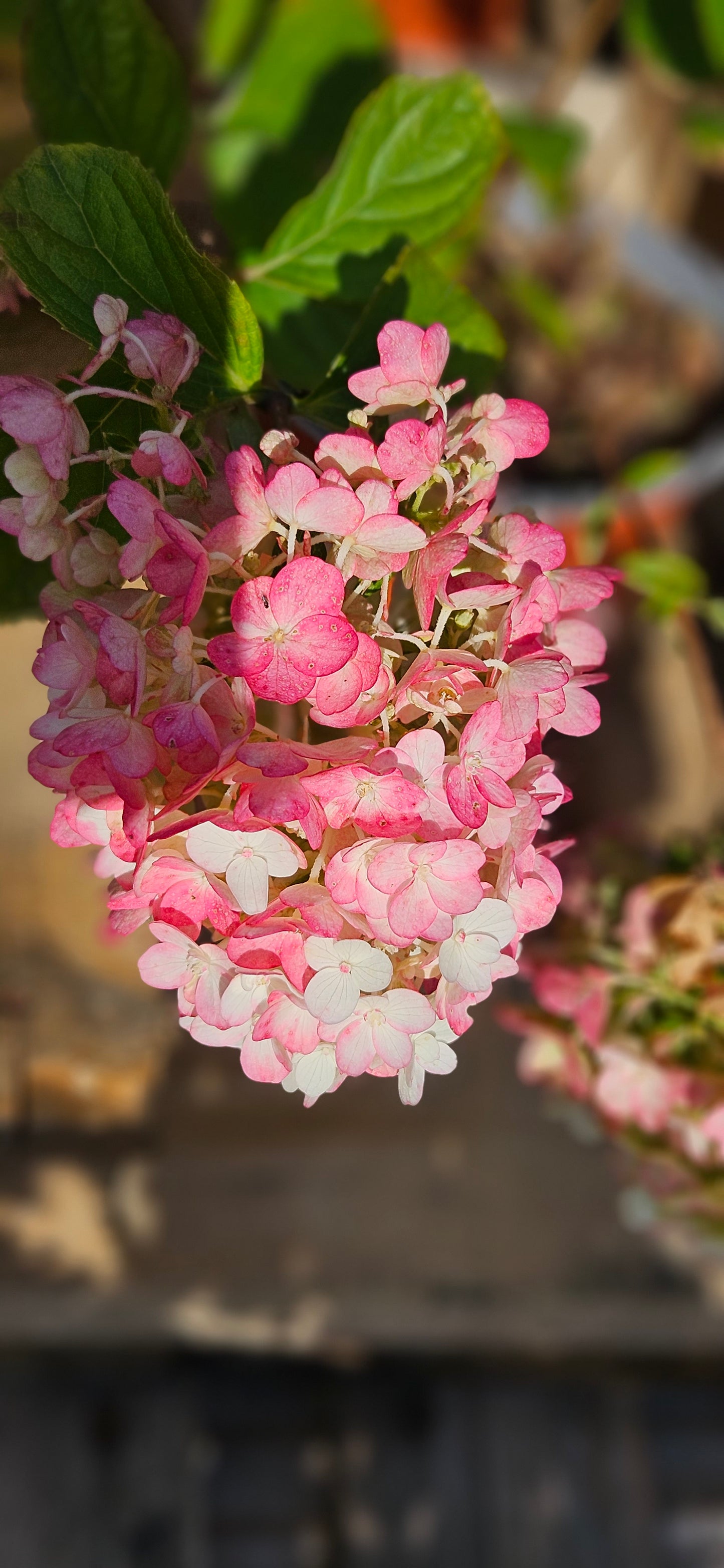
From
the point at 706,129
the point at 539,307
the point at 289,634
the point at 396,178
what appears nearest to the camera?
the point at 289,634

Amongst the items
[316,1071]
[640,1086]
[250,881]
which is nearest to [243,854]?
[250,881]

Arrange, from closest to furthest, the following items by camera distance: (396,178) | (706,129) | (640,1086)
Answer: (396,178), (640,1086), (706,129)

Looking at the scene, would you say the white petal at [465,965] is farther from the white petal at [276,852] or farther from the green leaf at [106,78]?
the green leaf at [106,78]

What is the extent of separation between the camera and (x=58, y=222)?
1.55 feet

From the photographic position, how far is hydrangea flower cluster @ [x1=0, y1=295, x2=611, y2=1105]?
1.37ft

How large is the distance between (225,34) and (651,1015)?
102 centimetres

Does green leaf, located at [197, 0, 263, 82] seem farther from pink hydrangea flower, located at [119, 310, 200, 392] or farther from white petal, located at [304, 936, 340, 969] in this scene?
white petal, located at [304, 936, 340, 969]

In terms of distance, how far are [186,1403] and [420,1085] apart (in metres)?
1.18

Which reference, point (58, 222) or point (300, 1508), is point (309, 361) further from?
point (300, 1508)

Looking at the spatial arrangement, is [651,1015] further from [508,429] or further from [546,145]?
[546,145]

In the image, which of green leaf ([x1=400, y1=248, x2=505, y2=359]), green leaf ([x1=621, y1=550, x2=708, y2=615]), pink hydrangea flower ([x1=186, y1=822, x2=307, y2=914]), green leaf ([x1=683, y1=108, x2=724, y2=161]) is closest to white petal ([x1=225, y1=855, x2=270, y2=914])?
pink hydrangea flower ([x1=186, y1=822, x2=307, y2=914])

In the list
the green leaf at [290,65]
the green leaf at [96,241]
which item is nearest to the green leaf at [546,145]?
the green leaf at [290,65]

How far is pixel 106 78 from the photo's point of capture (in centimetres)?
69

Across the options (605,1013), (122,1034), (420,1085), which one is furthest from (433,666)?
(122,1034)
